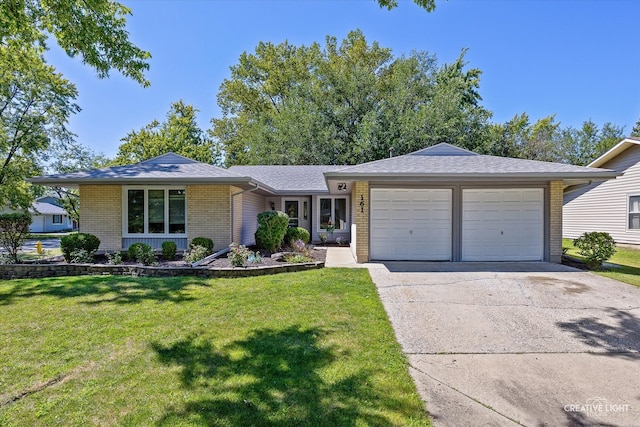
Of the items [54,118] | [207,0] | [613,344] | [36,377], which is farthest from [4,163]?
[613,344]

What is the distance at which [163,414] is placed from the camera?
2.64 metres

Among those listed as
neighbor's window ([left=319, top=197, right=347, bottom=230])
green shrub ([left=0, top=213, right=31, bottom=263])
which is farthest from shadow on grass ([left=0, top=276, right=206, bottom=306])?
neighbor's window ([left=319, top=197, right=347, bottom=230])

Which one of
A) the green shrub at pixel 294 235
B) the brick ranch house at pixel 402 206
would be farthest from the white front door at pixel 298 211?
the brick ranch house at pixel 402 206

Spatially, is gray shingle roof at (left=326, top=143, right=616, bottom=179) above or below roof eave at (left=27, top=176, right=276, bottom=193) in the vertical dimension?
above

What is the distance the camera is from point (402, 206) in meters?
9.66

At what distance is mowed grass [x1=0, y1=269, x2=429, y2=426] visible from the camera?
2686mm

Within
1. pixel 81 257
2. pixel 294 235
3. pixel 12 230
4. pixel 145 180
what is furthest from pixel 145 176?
pixel 294 235

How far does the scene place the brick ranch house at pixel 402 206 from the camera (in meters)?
9.23

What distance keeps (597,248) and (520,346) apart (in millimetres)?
7118

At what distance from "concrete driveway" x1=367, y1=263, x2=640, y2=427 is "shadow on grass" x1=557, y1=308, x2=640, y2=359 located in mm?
14

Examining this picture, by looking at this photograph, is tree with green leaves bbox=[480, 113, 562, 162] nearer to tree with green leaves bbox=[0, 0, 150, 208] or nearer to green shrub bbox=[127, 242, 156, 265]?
green shrub bbox=[127, 242, 156, 265]

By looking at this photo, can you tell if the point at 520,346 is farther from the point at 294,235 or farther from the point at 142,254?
the point at 294,235

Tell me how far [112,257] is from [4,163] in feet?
59.9

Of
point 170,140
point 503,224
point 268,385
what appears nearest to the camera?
point 268,385
